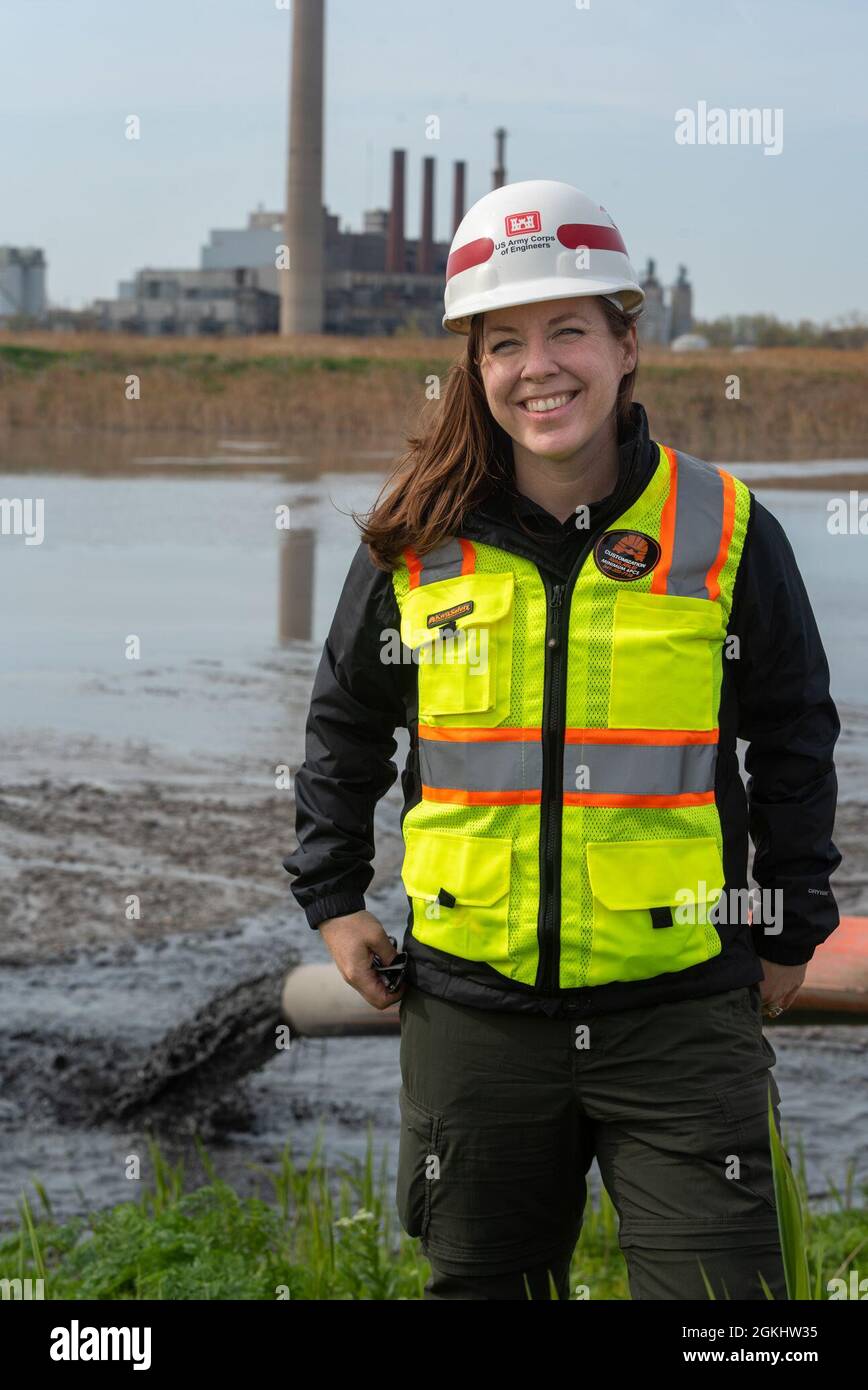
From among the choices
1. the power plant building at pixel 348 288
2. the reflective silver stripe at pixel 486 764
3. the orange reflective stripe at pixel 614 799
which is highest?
the power plant building at pixel 348 288

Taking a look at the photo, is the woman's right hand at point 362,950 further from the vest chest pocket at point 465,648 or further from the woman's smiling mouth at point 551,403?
the woman's smiling mouth at point 551,403

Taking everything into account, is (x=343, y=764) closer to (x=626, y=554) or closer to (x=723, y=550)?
(x=626, y=554)

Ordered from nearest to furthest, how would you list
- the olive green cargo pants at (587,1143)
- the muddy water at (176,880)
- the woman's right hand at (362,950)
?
the olive green cargo pants at (587,1143) < the woman's right hand at (362,950) < the muddy water at (176,880)

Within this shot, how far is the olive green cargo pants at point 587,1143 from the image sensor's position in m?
2.46

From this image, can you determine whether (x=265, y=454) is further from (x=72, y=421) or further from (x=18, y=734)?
(x=18, y=734)

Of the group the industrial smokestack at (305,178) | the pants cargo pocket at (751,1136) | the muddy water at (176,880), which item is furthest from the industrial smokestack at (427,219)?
the pants cargo pocket at (751,1136)

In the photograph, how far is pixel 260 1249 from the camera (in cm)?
383

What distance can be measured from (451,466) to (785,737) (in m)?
0.70

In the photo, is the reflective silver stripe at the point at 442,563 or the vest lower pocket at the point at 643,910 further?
the reflective silver stripe at the point at 442,563

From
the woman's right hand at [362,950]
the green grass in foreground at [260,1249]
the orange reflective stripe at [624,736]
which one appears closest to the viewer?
the orange reflective stripe at [624,736]

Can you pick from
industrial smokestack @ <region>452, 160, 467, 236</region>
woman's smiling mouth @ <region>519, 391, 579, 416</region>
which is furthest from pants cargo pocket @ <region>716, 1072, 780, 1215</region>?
industrial smokestack @ <region>452, 160, 467, 236</region>

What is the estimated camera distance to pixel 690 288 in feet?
274

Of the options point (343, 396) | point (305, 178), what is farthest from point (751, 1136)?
point (305, 178)

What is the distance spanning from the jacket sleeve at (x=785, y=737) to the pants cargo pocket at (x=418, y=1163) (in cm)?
62
